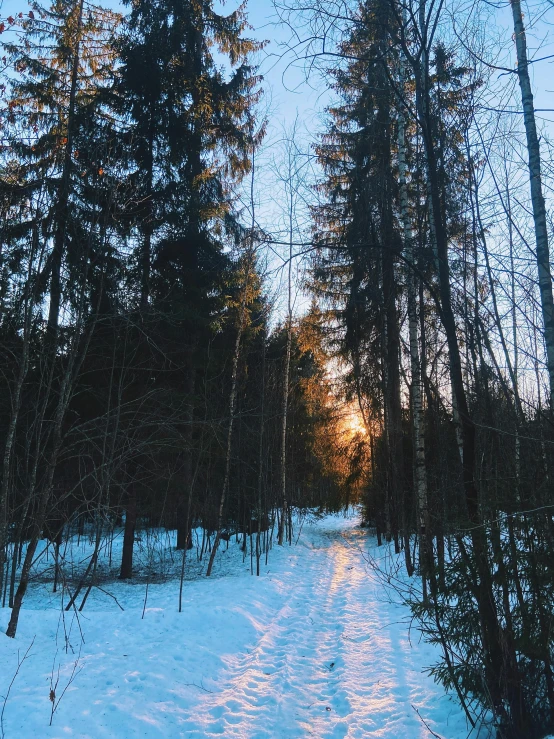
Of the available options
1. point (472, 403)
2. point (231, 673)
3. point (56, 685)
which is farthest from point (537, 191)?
point (56, 685)

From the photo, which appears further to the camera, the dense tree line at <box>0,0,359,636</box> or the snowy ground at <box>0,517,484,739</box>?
the dense tree line at <box>0,0,359,636</box>

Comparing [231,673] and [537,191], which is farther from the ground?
[537,191]

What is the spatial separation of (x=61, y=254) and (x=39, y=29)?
1272cm

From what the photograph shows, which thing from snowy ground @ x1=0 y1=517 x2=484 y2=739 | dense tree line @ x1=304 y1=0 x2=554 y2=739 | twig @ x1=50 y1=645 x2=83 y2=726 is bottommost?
snowy ground @ x1=0 y1=517 x2=484 y2=739

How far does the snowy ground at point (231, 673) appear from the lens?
173 inches

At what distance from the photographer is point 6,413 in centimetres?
1060

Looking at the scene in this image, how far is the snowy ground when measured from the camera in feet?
14.4

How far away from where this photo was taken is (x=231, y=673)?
5871 millimetres

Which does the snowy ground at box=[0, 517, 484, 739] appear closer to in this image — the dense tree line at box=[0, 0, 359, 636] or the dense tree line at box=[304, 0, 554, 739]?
the dense tree line at box=[304, 0, 554, 739]

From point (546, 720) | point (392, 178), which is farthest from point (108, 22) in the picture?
point (546, 720)

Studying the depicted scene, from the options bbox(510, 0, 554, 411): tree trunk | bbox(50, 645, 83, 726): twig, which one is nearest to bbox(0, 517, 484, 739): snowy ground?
bbox(50, 645, 83, 726): twig

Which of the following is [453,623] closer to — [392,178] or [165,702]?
[165,702]

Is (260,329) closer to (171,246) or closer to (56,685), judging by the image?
(171,246)

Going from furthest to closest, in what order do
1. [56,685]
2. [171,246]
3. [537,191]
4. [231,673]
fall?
[171,246] < [231,673] < [56,685] < [537,191]
